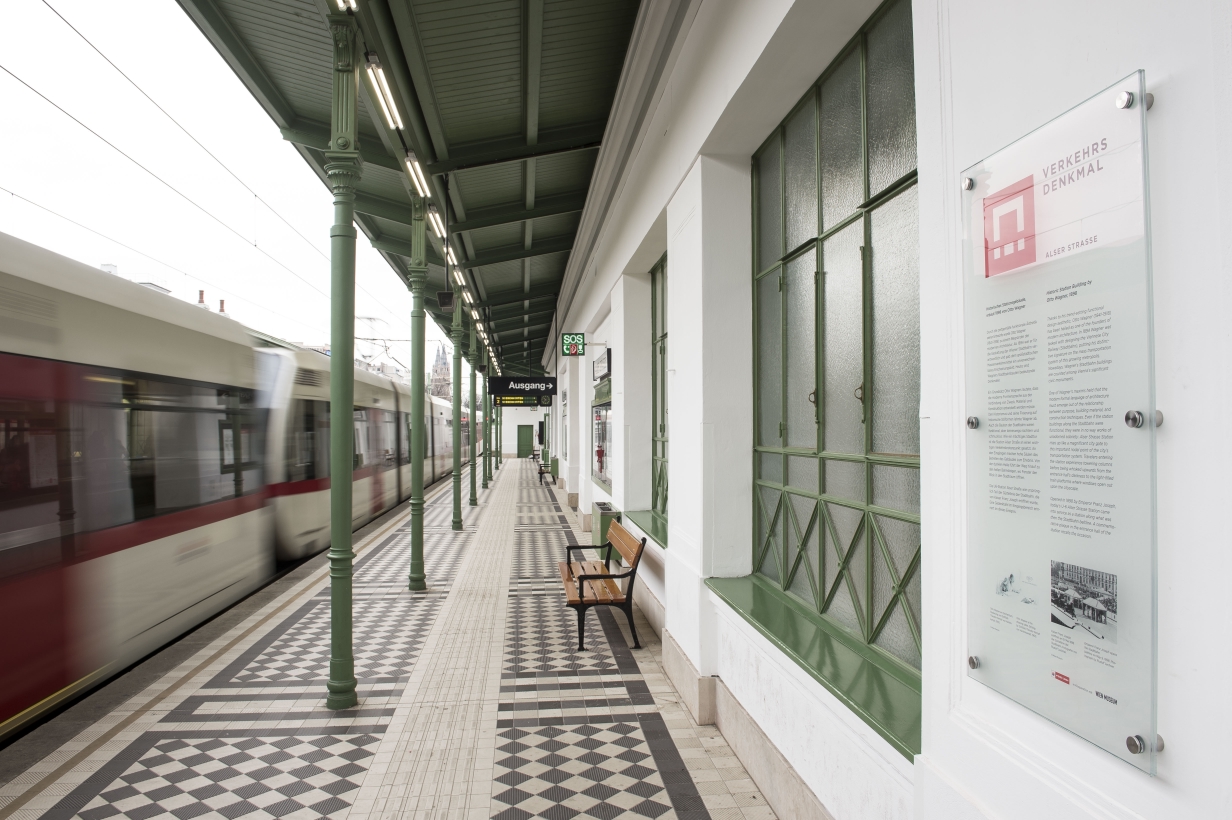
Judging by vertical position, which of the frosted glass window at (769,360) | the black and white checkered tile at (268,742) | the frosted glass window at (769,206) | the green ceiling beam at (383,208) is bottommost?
the black and white checkered tile at (268,742)

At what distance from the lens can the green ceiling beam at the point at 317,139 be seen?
6.60 m

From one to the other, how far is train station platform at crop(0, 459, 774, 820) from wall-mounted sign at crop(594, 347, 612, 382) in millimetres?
4512

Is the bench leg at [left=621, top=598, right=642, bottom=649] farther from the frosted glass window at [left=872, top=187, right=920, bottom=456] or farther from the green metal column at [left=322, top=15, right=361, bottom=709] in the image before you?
the frosted glass window at [left=872, top=187, right=920, bottom=456]

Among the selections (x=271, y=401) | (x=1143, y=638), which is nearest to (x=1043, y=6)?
(x=1143, y=638)

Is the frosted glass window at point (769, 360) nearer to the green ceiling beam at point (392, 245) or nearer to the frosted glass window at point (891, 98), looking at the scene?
the frosted glass window at point (891, 98)

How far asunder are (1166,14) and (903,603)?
2.09 m

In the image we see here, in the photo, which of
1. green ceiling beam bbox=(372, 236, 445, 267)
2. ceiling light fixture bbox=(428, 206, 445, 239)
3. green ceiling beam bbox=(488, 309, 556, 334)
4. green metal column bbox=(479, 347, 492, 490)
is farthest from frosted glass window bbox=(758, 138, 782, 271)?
green metal column bbox=(479, 347, 492, 490)

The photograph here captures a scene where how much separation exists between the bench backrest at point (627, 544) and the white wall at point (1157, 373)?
386 centimetres

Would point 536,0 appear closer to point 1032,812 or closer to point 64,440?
point 64,440

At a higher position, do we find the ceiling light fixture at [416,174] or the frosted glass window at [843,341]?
the ceiling light fixture at [416,174]

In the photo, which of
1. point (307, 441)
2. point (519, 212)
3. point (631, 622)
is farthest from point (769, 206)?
point (307, 441)

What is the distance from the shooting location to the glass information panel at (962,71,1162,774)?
49.4 inches

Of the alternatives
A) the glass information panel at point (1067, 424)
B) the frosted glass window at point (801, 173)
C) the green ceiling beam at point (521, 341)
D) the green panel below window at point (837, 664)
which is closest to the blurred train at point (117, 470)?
the green panel below window at point (837, 664)

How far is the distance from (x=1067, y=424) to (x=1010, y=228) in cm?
49
